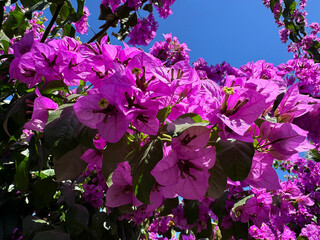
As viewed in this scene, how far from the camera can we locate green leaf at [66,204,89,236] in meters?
1.25

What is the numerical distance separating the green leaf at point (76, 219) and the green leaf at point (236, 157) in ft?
3.29

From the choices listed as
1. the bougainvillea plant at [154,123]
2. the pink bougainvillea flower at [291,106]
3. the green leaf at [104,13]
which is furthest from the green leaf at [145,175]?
the green leaf at [104,13]

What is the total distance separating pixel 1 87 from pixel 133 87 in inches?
37.8

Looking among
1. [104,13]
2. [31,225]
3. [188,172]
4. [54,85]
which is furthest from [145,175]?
[104,13]

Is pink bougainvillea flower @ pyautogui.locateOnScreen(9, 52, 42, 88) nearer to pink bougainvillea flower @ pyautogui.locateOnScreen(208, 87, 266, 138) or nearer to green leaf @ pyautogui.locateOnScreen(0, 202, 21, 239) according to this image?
pink bougainvillea flower @ pyautogui.locateOnScreen(208, 87, 266, 138)

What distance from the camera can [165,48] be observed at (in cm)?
281

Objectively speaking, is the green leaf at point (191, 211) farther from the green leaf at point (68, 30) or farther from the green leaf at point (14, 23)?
the green leaf at point (14, 23)

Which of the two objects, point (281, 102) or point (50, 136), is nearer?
point (50, 136)

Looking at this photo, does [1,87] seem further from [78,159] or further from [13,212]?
[78,159]

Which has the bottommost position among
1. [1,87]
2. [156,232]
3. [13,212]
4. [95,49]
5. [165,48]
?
[156,232]

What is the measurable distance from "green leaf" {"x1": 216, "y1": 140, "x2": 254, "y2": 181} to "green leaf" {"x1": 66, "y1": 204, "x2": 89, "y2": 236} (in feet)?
3.29

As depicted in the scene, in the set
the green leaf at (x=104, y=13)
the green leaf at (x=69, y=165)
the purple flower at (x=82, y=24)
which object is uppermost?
the purple flower at (x=82, y=24)

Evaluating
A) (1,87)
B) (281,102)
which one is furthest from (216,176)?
(1,87)

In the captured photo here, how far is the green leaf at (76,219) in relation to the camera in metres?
1.25
